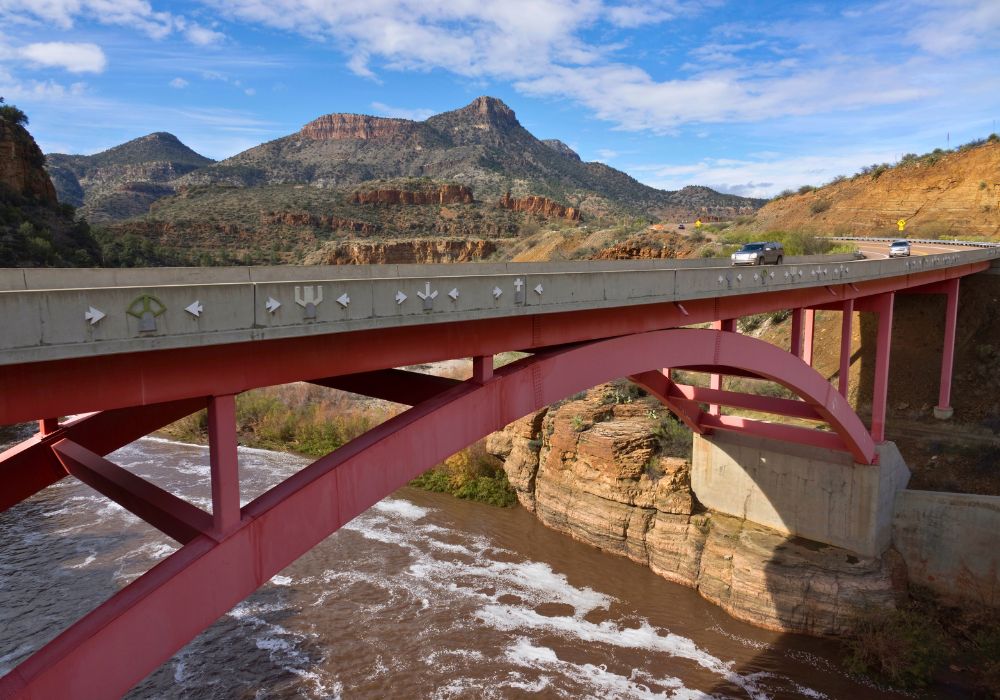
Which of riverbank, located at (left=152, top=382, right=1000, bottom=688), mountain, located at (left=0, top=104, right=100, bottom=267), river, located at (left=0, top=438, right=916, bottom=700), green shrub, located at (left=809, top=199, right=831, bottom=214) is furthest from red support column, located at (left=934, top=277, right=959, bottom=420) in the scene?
mountain, located at (left=0, top=104, right=100, bottom=267)

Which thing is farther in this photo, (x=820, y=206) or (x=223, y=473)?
(x=820, y=206)

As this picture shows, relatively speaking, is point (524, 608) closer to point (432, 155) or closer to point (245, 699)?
point (245, 699)

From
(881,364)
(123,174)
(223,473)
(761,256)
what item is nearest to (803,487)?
(881,364)

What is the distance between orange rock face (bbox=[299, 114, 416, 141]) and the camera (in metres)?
109

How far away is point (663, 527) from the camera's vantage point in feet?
52.6

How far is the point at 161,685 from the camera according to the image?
11.6 metres

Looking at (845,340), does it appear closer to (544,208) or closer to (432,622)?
(432,622)

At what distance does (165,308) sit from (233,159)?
10038 centimetres

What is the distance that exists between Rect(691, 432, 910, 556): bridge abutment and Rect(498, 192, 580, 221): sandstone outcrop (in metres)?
52.7

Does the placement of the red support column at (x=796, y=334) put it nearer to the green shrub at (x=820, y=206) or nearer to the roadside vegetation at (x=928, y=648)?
the roadside vegetation at (x=928, y=648)

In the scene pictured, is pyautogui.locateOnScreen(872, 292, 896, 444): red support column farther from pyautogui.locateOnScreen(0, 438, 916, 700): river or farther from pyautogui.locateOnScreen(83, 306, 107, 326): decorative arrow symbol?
pyautogui.locateOnScreen(83, 306, 107, 326): decorative arrow symbol

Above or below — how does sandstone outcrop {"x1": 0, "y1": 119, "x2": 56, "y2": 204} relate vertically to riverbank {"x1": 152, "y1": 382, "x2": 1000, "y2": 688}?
above

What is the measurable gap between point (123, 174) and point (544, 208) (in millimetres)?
60444

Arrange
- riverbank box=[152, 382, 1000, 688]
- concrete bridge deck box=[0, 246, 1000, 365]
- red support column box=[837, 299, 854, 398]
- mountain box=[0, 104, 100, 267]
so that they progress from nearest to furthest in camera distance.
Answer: concrete bridge deck box=[0, 246, 1000, 365]
riverbank box=[152, 382, 1000, 688]
red support column box=[837, 299, 854, 398]
mountain box=[0, 104, 100, 267]
